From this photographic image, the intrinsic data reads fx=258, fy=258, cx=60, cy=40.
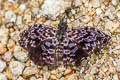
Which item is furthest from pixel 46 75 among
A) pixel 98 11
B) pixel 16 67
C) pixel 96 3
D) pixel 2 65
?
pixel 96 3

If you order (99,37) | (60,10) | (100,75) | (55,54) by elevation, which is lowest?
(100,75)

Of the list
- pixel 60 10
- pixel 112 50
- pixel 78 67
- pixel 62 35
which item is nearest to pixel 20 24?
pixel 60 10

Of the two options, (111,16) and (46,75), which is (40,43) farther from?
(111,16)

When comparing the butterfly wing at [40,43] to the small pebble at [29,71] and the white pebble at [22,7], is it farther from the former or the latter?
the white pebble at [22,7]

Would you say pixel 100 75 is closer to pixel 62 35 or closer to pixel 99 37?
pixel 99 37

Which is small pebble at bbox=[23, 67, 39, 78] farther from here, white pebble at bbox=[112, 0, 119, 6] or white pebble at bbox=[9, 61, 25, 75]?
white pebble at bbox=[112, 0, 119, 6]

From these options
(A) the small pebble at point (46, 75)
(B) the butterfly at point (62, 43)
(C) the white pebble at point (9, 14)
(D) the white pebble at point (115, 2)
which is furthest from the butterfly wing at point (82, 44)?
(C) the white pebble at point (9, 14)
